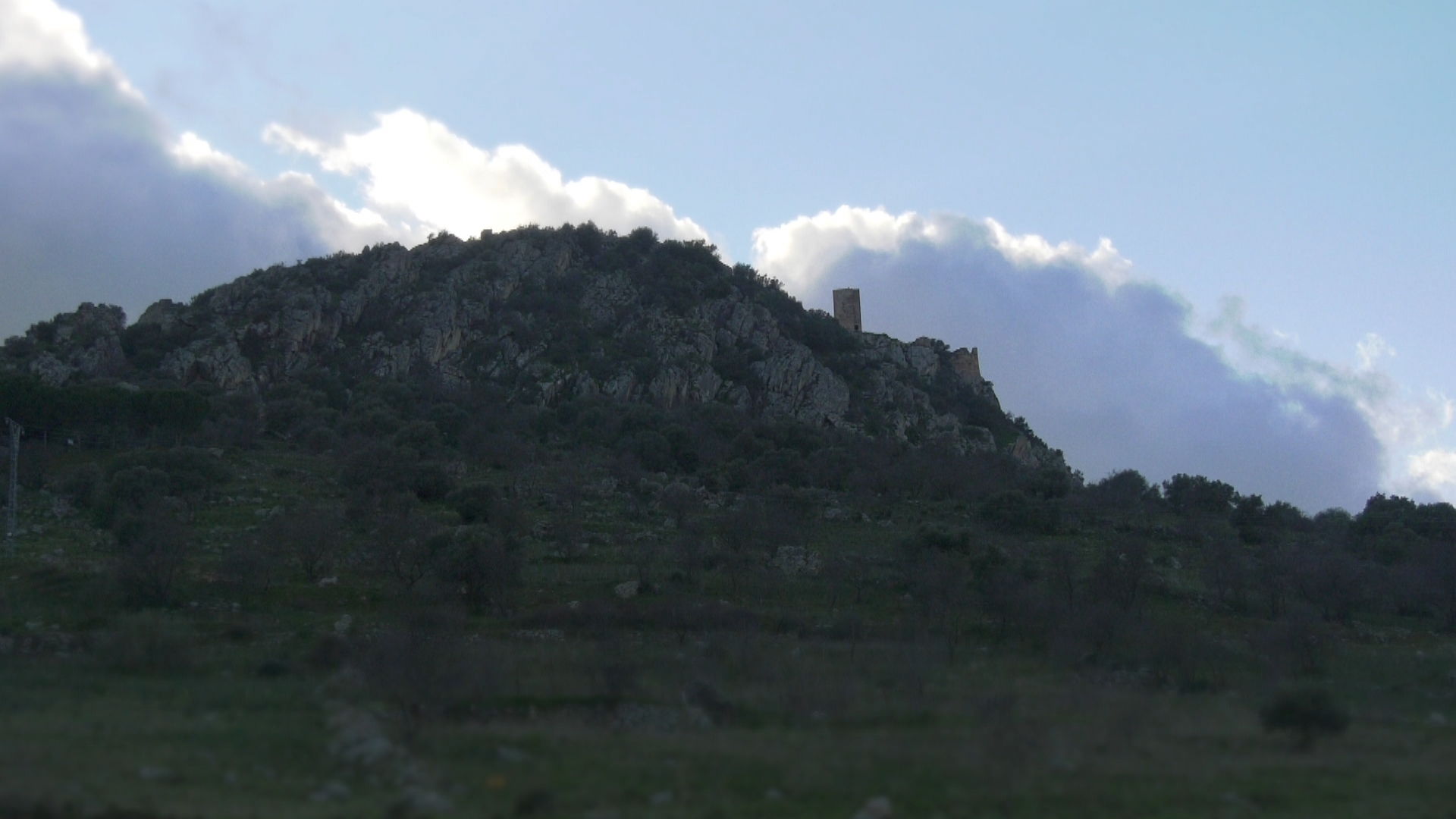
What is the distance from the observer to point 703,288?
129500 millimetres

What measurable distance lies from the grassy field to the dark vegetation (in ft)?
0.37

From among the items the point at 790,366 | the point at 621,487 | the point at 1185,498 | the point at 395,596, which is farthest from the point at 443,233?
the point at 395,596

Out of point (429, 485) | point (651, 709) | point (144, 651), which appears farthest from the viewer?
point (429, 485)

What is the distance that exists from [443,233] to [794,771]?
398 ft

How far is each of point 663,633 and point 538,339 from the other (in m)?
79.3

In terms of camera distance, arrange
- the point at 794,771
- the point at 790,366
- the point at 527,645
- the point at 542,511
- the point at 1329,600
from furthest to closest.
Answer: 1. the point at 790,366
2. the point at 542,511
3. the point at 1329,600
4. the point at 527,645
5. the point at 794,771

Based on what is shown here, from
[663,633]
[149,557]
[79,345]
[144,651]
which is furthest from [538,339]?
[144,651]

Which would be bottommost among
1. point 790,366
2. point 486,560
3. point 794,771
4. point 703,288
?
point 794,771

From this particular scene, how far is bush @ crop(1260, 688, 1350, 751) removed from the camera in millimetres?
22438

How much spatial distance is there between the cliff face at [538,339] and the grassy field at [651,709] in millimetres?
62085

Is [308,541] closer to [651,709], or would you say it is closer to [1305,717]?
[651,709]

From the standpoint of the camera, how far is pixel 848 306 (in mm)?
157500

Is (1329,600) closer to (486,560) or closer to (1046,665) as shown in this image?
(1046,665)

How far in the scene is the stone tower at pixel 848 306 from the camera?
15625 cm
